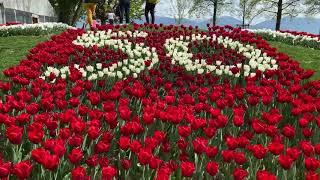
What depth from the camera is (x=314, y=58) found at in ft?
46.8

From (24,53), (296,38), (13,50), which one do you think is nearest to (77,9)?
(296,38)

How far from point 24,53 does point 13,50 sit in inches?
35.9

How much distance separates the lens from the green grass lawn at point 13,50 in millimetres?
11320

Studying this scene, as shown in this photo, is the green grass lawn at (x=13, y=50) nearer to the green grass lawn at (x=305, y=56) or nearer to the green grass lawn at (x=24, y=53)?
the green grass lawn at (x=24, y=53)

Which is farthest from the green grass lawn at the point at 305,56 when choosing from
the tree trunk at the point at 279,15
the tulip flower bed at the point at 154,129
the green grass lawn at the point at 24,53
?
the tree trunk at the point at 279,15

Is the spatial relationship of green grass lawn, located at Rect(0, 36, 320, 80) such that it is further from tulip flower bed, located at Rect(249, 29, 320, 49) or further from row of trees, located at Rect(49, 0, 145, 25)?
row of trees, located at Rect(49, 0, 145, 25)

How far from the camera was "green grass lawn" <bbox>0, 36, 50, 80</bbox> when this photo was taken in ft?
37.1

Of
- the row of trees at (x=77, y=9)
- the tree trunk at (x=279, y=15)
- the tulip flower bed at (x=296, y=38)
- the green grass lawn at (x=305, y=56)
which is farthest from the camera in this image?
the tree trunk at (x=279, y=15)

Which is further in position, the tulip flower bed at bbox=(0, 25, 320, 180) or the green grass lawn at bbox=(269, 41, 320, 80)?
the green grass lawn at bbox=(269, 41, 320, 80)

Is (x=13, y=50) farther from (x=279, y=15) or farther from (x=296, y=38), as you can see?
(x=279, y=15)

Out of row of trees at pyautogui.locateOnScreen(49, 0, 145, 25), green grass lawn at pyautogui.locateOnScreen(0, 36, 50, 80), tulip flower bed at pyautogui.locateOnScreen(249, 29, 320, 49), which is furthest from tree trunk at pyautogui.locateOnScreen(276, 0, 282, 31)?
green grass lawn at pyautogui.locateOnScreen(0, 36, 50, 80)

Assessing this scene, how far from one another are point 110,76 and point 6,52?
533 cm

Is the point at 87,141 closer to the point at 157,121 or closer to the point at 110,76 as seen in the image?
the point at 157,121

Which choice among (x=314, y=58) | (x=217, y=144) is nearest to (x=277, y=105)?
(x=217, y=144)
